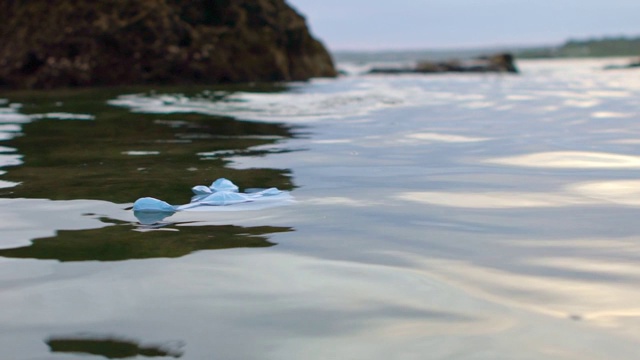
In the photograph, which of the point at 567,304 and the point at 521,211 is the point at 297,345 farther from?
the point at 521,211

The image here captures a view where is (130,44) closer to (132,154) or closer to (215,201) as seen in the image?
(132,154)

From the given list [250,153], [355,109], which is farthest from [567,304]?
[355,109]

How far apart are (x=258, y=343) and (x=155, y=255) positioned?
26.3 inches

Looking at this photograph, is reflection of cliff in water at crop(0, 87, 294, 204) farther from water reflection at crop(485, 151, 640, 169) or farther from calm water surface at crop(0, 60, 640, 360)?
water reflection at crop(485, 151, 640, 169)

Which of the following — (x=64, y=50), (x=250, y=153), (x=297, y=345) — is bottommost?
(x=297, y=345)

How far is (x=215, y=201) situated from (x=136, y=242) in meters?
0.56

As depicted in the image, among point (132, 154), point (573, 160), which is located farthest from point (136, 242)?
point (573, 160)

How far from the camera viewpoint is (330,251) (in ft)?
6.73

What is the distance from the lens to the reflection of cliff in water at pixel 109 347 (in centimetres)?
136

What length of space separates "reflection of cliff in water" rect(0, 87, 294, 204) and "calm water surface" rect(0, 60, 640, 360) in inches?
0.9

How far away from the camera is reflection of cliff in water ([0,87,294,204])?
3.03 m

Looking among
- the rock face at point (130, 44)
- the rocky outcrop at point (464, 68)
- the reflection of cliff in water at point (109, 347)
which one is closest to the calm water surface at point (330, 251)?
the reflection of cliff in water at point (109, 347)

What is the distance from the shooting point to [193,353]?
1362mm

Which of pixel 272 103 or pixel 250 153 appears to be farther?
pixel 272 103
